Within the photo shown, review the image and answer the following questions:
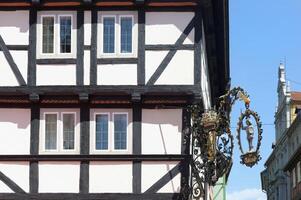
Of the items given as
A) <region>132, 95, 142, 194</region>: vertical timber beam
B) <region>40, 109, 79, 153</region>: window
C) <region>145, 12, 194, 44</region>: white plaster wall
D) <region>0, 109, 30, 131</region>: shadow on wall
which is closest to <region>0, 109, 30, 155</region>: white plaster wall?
<region>0, 109, 30, 131</region>: shadow on wall

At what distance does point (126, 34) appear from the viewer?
2442 cm

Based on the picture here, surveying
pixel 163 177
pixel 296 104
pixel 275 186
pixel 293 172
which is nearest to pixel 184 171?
pixel 163 177

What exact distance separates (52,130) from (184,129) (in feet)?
12.4

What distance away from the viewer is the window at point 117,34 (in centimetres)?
2425

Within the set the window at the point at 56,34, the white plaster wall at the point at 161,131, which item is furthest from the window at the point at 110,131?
the window at the point at 56,34

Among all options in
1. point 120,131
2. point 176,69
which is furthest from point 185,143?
point 176,69

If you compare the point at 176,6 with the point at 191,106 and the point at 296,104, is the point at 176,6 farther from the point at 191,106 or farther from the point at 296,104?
the point at 296,104

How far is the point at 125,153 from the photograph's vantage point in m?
23.7

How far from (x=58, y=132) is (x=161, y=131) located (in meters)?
2.94

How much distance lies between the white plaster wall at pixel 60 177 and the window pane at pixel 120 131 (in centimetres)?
127

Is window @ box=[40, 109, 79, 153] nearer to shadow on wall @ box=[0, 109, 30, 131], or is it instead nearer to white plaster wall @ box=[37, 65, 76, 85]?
shadow on wall @ box=[0, 109, 30, 131]

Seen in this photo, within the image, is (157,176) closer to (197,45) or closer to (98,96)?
(98,96)

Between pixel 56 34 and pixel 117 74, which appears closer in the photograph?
pixel 117 74

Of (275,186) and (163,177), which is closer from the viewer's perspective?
(163,177)
